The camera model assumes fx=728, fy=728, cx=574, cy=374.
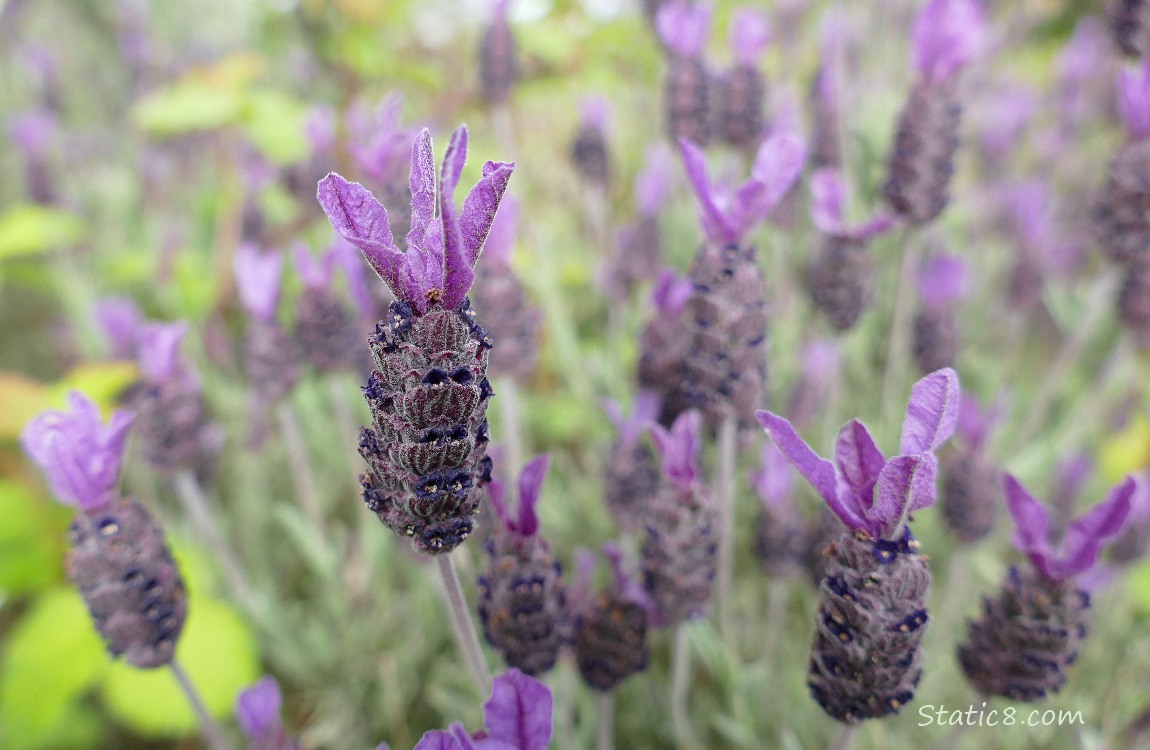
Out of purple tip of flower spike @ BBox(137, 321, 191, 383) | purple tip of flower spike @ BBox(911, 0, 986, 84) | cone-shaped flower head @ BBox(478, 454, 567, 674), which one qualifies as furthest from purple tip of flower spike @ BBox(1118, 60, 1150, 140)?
purple tip of flower spike @ BBox(137, 321, 191, 383)

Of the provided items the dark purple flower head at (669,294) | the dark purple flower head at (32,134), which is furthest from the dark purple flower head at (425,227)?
the dark purple flower head at (32,134)

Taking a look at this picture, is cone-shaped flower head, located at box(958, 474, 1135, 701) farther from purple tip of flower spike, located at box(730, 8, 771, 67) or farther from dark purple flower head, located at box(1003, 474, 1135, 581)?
purple tip of flower spike, located at box(730, 8, 771, 67)

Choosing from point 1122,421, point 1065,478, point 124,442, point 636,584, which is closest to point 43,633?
point 124,442

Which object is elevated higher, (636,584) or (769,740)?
(636,584)

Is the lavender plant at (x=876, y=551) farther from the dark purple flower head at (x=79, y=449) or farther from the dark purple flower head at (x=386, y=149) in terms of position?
the dark purple flower head at (x=79, y=449)

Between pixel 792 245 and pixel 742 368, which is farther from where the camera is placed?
pixel 792 245

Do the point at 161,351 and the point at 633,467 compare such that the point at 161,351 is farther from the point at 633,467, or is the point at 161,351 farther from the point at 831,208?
the point at 831,208

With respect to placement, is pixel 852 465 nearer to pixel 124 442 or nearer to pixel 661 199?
pixel 124 442
